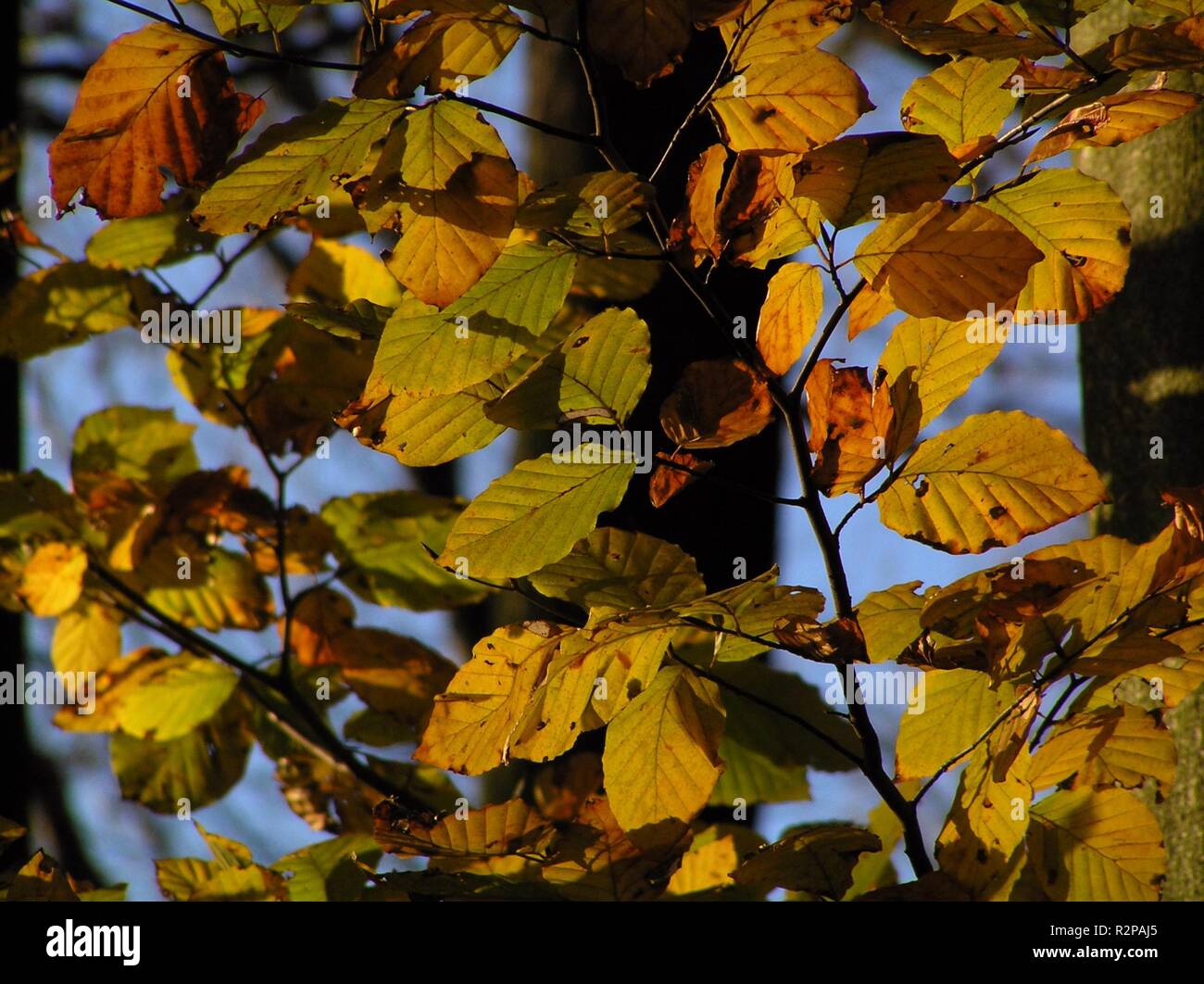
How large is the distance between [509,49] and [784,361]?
22cm

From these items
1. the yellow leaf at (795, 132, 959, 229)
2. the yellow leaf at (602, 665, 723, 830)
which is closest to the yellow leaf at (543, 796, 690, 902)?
the yellow leaf at (602, 665, 723, 830)

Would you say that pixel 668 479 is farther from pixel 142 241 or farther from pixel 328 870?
pixel 142 241

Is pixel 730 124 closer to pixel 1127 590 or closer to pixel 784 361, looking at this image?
pixel 784 361

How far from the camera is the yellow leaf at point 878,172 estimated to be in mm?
487

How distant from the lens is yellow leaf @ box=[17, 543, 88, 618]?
1.08m

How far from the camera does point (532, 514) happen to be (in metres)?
0.55

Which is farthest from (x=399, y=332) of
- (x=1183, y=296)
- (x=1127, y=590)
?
(x=1183, y=296)

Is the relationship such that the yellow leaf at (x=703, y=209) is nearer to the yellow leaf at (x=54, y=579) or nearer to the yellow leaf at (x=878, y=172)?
the yellow leaf at (x=878, y=172)

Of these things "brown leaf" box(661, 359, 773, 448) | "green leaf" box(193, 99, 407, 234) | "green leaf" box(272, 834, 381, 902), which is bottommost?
"green leaf" box(272, 834, 381, 902)

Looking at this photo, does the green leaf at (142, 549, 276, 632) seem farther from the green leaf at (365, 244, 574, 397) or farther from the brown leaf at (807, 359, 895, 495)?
the brown leaf at (807, 359, 895, 495)

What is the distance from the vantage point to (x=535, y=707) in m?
0.56

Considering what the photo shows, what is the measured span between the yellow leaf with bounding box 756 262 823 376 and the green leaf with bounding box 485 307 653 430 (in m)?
0.07

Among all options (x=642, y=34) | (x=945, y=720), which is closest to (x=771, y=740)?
(x=945, y=720)

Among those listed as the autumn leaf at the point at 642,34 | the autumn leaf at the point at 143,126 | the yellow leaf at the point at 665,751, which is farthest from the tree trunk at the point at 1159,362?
the autumn leaf at the point at 143,126
